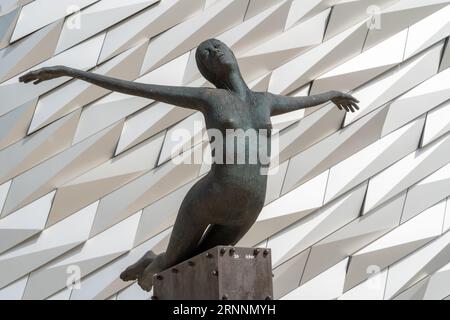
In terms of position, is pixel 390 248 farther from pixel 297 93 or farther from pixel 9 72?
pixel 9 72

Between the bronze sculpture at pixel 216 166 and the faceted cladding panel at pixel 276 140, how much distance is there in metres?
6.30

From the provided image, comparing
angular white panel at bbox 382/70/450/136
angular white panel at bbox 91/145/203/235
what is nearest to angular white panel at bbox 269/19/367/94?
angular white panel at bbox 382/70/450/136

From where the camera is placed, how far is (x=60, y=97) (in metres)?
13.2

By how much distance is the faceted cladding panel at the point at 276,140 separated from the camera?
508 inches

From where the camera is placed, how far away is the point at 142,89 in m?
6.52

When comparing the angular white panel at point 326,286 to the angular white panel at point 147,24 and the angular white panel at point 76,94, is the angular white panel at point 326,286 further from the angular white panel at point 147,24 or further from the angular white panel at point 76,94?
the angular white panel at point 147,24

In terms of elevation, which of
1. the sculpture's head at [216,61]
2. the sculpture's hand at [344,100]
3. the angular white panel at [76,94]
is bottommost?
the sculpture's head at [216,61]

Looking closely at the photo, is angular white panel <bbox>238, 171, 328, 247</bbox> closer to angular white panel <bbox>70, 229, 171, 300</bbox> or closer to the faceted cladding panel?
the faceted cladding panel

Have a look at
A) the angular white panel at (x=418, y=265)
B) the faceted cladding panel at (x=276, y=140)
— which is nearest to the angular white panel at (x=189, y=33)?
the faceted cladding panel at (x=276, y=140)

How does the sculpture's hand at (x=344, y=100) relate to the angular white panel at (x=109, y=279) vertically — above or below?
below

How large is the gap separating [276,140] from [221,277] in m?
8.01

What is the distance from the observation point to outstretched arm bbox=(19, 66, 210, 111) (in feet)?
21.4

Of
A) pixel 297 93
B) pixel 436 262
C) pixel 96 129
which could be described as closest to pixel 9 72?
pixel 96 129

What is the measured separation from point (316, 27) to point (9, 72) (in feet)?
15.4
